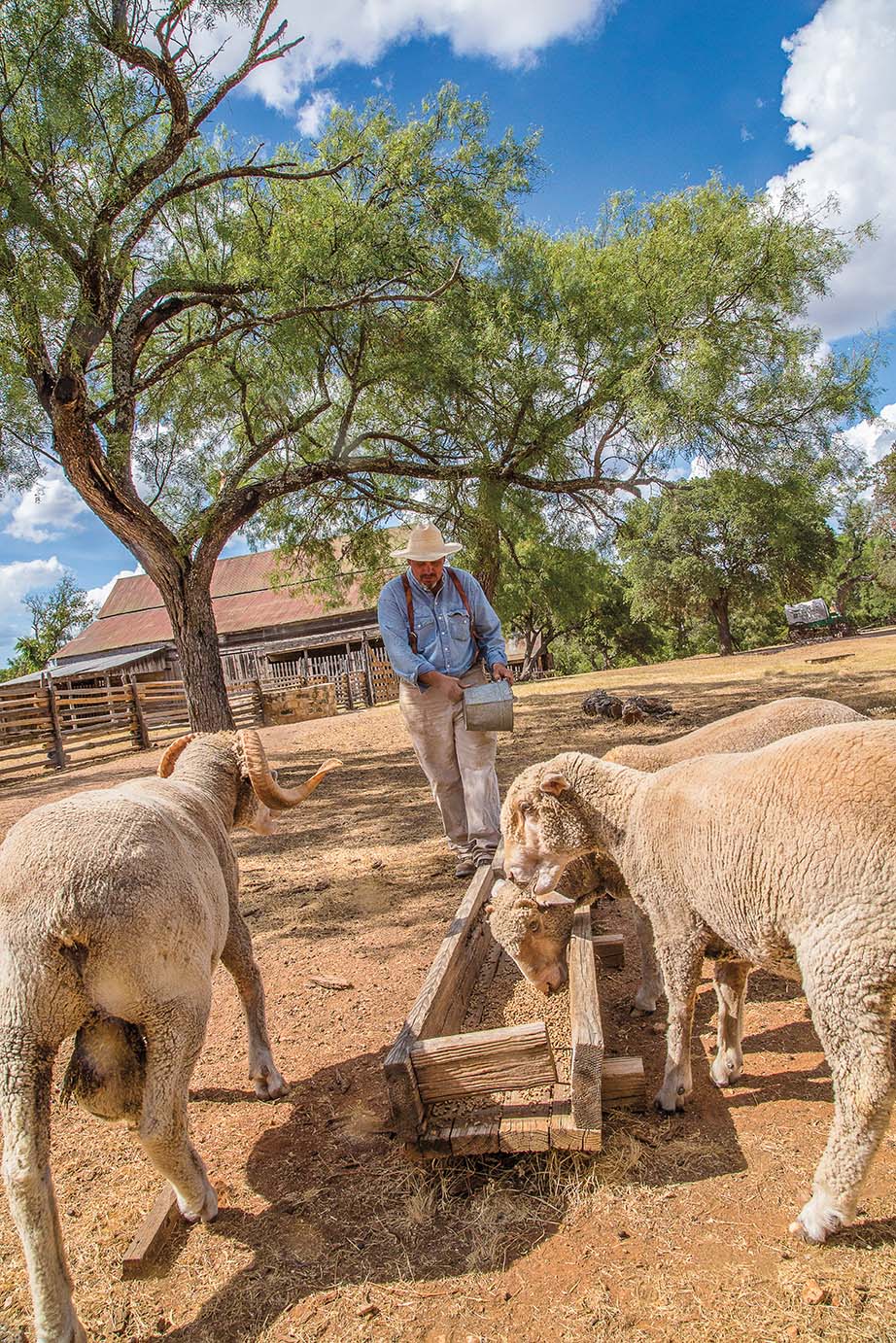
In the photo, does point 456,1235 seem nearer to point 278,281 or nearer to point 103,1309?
point 103,1309

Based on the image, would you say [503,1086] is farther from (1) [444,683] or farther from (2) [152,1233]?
(1) [444,683]

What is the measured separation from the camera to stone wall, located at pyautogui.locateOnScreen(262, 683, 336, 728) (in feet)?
71.3

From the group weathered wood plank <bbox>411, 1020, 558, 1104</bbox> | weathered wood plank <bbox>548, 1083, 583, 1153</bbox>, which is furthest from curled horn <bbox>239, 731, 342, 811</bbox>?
weathered wood plank <bbox>548, 1083, 583, 1153</bbox>

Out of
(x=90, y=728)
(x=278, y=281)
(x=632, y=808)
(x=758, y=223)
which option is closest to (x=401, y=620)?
(x=632, y=808)

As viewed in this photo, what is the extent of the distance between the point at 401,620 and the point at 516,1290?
414 centimetres

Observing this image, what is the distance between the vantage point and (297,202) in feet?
35.2

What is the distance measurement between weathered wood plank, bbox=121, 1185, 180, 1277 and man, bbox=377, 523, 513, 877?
3.21 m

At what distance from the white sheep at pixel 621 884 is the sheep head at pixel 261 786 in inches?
40.0

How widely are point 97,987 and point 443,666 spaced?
368 cm

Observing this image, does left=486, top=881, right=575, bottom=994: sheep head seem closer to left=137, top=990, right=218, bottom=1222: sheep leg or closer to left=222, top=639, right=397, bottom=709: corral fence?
left=137, top=990, right=218, bottom=1222: sheep leg

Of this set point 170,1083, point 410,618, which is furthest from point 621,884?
point 410,618

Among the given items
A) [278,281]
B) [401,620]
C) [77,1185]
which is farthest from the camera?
[278,281]

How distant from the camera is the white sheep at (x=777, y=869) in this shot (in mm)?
2111

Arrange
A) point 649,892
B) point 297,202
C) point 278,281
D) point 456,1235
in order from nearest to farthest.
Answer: point 456,1235
point 649,892
point 278,281
point 297,202
